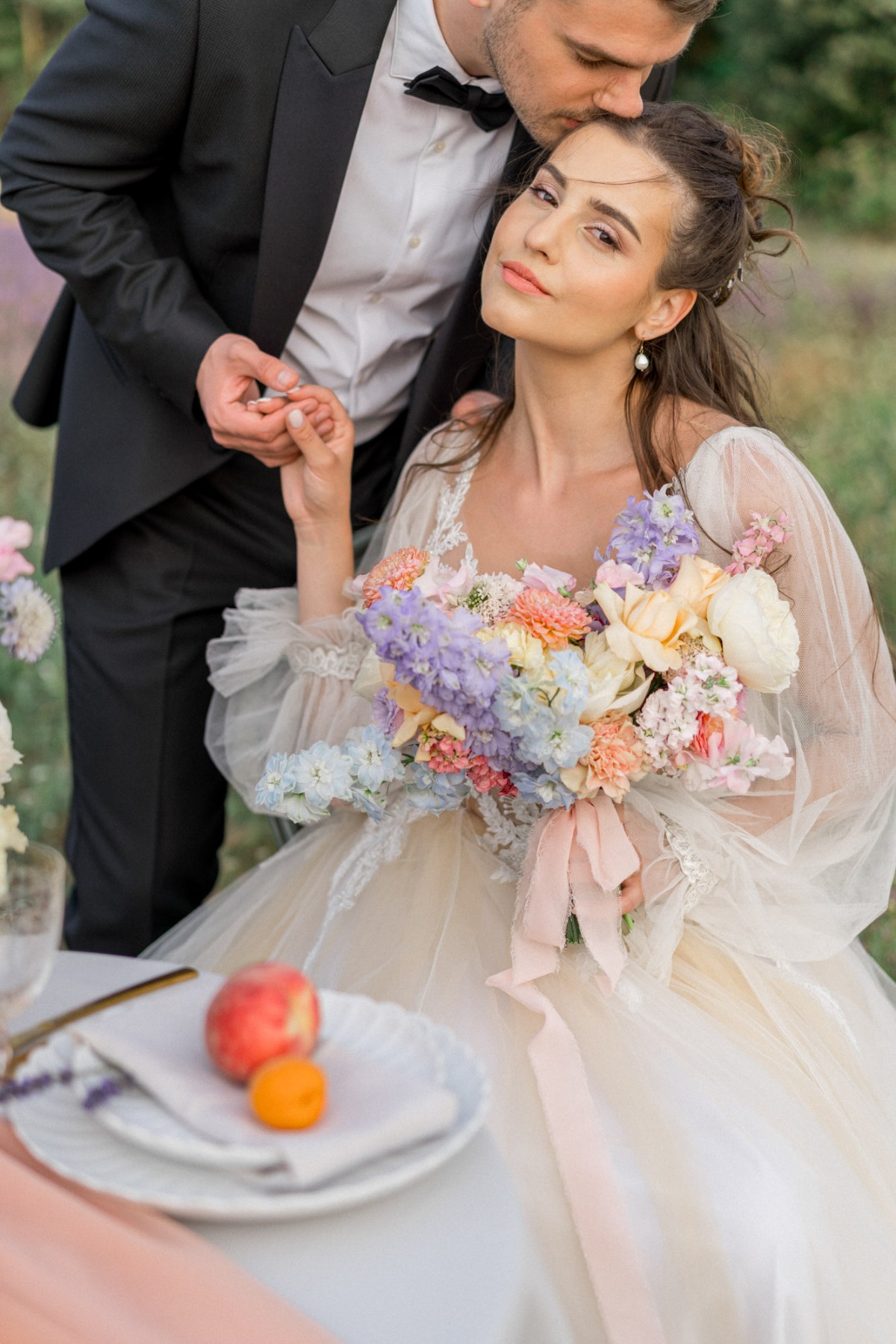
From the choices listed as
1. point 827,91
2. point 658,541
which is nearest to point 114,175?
point 658,541

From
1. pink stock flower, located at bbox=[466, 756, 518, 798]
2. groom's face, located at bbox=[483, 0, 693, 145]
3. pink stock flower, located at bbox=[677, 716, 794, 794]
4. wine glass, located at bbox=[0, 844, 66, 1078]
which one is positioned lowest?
pink stock flower, located at bbox=[466, 756, 518, 798]

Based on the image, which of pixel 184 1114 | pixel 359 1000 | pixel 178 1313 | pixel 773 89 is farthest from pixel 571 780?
pixel 773 89

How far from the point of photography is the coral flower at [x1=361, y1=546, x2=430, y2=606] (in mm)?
1807

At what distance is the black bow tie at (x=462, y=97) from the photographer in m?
2.32

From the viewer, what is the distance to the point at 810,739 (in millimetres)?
2090

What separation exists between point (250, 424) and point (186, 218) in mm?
501

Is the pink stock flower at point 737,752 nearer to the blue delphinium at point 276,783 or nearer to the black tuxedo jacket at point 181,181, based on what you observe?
the blue delphinium at point 276,783

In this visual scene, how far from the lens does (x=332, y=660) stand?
2.39 meters

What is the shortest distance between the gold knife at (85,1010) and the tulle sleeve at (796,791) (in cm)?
80

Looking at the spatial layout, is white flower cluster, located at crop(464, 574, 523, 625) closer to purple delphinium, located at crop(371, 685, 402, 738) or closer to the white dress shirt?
purple delphinium, located at crop(371, 685, 402, 738)

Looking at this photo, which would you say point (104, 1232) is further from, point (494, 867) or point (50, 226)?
point (50, 226)

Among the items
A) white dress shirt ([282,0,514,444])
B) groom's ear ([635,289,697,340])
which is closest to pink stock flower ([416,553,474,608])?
groom's ear ([635,289,697,340])

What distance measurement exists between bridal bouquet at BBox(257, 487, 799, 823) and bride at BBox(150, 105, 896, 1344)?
28 centimetres

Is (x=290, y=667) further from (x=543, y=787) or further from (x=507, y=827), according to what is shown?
(x=543, y=787)
